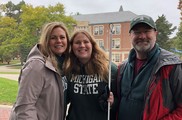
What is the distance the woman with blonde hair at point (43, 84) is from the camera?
8.13 ft

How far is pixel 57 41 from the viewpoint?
2.86 meters

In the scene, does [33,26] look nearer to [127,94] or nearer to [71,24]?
[71,24]

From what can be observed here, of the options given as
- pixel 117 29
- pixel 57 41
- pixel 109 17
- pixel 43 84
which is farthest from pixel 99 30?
pixel 43 84

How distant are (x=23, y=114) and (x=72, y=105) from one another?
627mm

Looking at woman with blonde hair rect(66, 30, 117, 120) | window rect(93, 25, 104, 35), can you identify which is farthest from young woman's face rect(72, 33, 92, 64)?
window rect(93, 25, 104, 35)

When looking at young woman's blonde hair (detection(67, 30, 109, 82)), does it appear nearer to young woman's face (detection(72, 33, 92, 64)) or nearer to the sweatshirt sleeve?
young woman's face (detection(72, 33, 92, 64))

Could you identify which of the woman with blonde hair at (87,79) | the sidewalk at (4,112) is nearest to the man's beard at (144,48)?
the woman with blonde hair at (87,79)

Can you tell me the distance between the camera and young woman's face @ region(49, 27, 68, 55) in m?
2.87

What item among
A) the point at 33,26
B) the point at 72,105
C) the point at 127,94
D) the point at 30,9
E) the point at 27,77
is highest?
the point at 30,9

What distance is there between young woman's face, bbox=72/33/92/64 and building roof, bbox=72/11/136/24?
47.9m

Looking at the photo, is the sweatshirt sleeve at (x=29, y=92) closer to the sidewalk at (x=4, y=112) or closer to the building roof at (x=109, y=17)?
the sidewalk at (x=4, y=112)

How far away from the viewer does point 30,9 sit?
128 ft

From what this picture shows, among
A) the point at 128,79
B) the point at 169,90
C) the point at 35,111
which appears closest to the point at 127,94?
the point at 128,79

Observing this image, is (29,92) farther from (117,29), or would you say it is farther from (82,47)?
(117,29)
